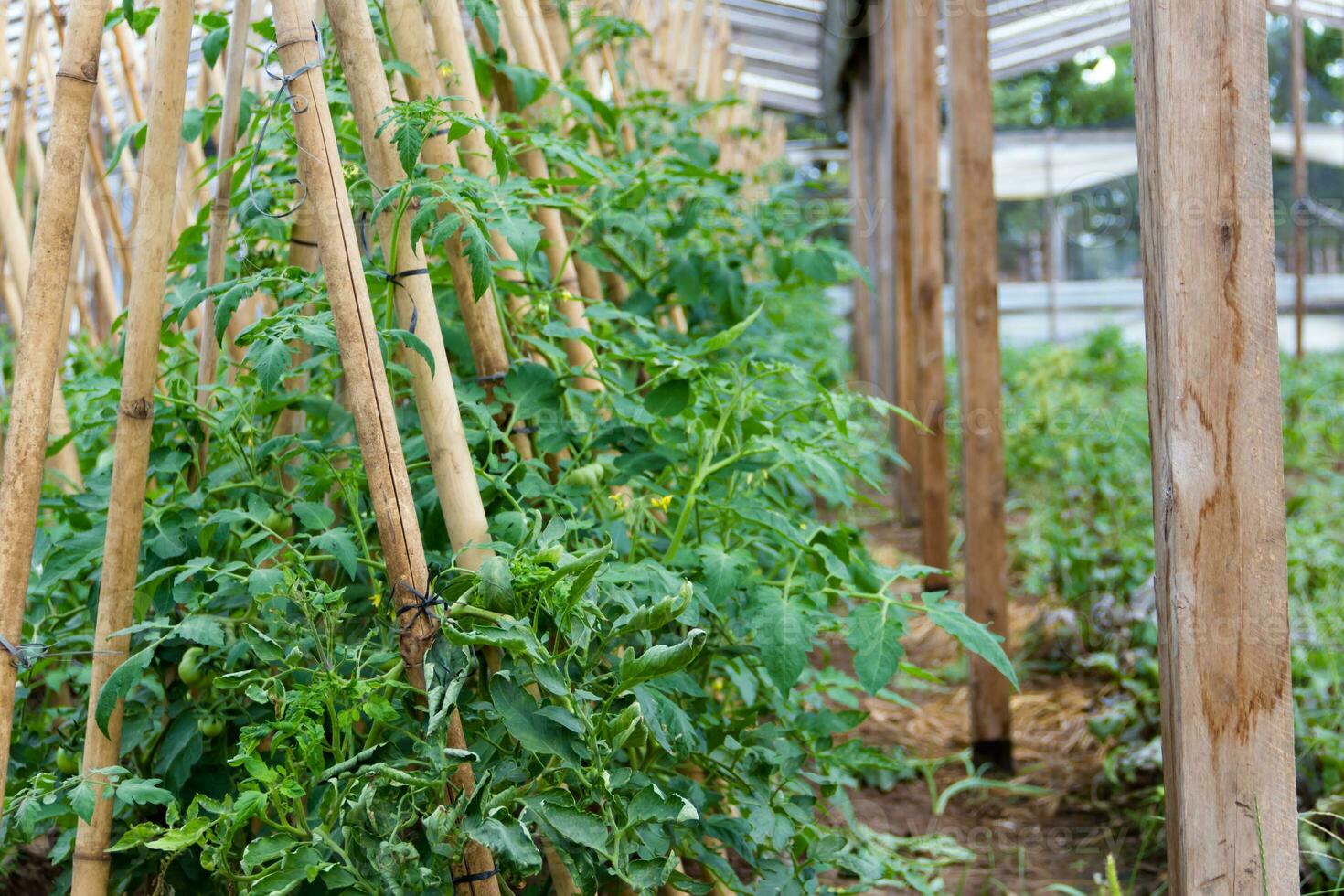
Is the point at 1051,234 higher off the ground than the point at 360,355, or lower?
higher

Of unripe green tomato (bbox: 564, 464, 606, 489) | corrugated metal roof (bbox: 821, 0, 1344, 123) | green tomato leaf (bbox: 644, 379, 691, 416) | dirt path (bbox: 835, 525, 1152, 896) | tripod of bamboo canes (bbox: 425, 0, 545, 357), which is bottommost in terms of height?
dirt path (bbox: 835, 525, 1152, 896)

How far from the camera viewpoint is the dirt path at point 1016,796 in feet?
6.75

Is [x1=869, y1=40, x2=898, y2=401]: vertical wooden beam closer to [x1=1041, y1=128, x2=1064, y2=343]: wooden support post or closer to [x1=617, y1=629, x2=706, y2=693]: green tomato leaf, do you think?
[x1=617, y1=629, x2=706, y2=693]: green tomato leaf

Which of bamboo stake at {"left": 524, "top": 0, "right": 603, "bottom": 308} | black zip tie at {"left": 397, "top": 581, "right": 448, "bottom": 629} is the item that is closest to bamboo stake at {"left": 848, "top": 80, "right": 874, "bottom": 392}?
bamboo stake at {"left": 524, "top": 0, "right": 603, "bottom": 308}

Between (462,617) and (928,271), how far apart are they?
3047 mm

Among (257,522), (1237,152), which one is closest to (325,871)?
(257,522)

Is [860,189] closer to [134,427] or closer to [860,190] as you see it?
[860,190]

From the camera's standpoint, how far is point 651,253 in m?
2.27

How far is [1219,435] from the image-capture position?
107 cm

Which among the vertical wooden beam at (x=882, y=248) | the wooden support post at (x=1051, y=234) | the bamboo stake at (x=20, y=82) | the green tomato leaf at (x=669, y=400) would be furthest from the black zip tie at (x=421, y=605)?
the wooden support post at (x=1051, y=234)

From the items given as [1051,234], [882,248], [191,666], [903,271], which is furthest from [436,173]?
[1051,234]

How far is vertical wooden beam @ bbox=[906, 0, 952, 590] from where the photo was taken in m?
3.51

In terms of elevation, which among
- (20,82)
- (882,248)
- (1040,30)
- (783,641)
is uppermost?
(1040,30)

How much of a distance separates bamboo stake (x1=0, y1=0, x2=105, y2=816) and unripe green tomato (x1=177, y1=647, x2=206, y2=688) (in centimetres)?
15
